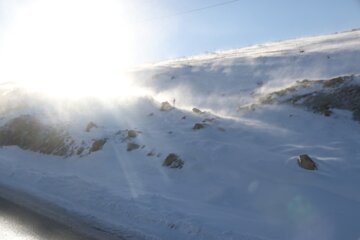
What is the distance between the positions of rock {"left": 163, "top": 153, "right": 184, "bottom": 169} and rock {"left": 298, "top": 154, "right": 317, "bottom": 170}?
9.73ft

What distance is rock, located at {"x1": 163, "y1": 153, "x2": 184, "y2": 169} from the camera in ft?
39.8

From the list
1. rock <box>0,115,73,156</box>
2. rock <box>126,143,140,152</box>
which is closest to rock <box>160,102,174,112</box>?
rock <box>126,143,140,152</box>

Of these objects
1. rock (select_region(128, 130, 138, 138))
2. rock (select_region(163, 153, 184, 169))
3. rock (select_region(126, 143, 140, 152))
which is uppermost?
rock (select_region(163, 153, 184, 169))

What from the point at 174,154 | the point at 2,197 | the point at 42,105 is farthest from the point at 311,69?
the point at 2,197

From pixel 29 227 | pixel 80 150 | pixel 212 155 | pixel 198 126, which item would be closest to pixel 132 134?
pixel 80 150

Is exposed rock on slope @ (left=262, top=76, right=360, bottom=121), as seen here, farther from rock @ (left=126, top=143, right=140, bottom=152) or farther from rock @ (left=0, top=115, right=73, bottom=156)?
rock @ (left=0, top=115, right=73, bottom=156)

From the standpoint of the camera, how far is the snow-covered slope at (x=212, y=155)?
8758 millimetres

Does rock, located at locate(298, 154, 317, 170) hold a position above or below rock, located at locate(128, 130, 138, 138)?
above

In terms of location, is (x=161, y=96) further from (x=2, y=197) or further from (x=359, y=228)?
(x=359, y=228)

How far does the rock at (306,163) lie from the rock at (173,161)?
2967 millimetres

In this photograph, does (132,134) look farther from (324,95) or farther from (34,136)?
(324,95)

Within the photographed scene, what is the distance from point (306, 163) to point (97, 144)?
22.3ft

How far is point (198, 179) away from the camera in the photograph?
11.3 m

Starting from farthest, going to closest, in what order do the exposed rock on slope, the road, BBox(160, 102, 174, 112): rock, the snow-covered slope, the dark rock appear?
1. BBox(160, 102, 174, 112): rock
2. the dark rock
3. the exposed rock on slope
4. the snow-covered slope
5. the road
